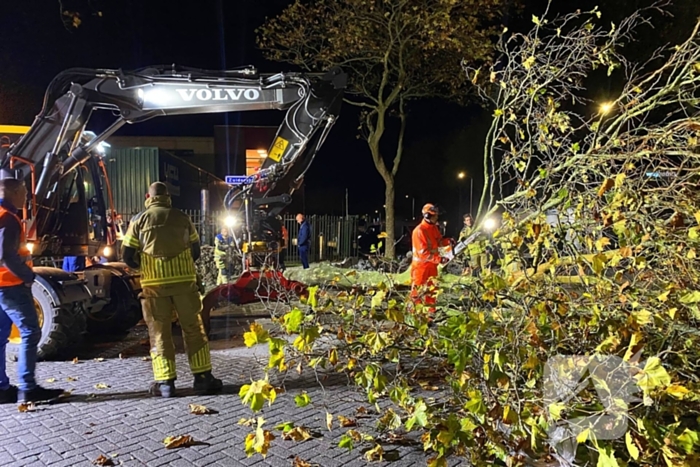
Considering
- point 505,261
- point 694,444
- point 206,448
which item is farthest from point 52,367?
point 694,444

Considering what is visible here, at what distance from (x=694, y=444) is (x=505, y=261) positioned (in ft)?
4.94

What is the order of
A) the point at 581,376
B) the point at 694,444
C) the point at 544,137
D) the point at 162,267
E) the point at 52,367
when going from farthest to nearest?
the point at 52,367 → the point at 162,267 → the point at 544,137 → the point at 581,376 → the point at 694,444

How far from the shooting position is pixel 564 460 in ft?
10.2

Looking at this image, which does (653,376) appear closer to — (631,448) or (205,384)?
(631,448)

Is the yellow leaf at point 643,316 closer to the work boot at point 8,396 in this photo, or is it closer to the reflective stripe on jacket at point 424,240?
the reflective stripe on jacket at point 424,240

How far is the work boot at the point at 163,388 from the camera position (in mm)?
4754

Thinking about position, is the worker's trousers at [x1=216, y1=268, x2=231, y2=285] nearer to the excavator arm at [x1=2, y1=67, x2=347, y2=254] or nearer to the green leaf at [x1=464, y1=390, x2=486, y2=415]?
the excavator arm at [x1=2, y1=67, x2=347, y2=254]

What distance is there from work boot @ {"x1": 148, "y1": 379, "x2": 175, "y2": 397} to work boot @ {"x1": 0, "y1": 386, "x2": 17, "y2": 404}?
113 cm

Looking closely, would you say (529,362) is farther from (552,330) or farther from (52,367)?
(52,367)

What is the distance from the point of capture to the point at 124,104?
264 inches

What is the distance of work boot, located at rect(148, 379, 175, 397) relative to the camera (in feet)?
15.6

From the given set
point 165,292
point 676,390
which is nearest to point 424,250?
point 165,292

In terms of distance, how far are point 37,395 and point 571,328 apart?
4.37 metres

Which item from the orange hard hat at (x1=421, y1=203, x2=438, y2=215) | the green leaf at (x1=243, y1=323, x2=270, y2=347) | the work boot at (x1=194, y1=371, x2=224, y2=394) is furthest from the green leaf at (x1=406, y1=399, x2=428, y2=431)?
the orange hard hat at (x1=421, y1=203, x2=438, y2=215)
